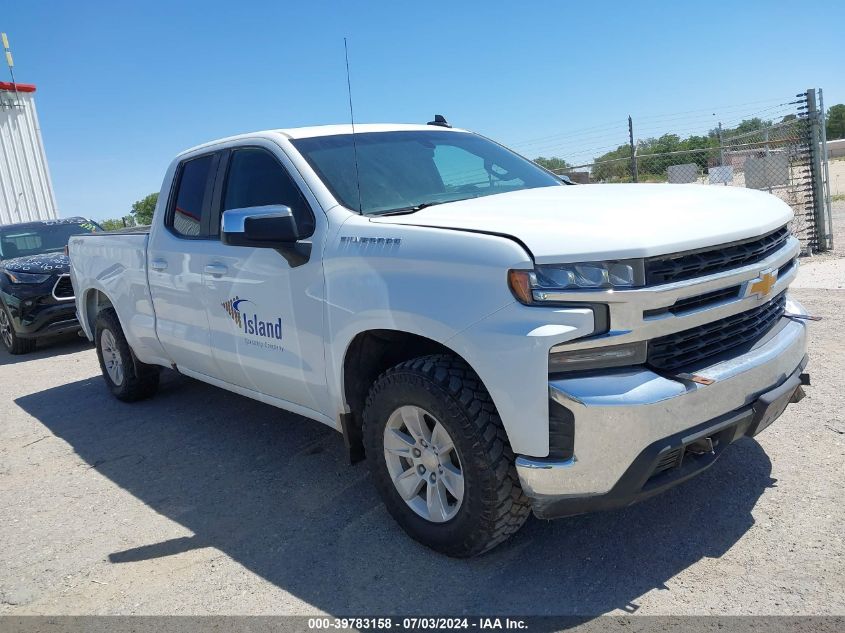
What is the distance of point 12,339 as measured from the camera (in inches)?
360

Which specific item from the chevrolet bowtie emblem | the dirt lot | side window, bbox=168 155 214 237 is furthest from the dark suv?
the chevrolet bowtie emblem

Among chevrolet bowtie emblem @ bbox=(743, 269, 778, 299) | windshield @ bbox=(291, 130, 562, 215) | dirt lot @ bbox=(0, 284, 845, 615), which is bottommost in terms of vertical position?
dirt lot @ bbox=(0, 284, 845, 615)

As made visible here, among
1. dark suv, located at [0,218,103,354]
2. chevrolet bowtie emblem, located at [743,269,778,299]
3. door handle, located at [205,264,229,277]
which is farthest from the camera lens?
dark suv, located at [0,218,103,354]

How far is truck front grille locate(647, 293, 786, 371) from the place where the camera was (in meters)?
2.60

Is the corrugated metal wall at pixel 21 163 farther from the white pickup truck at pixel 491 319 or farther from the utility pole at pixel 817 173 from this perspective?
the utility pole at pixel 817 173

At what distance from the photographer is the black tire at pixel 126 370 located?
19.1 ft

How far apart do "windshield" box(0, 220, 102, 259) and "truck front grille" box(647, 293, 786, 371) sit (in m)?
9.66

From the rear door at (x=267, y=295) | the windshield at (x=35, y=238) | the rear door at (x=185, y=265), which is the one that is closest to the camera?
the rear door at (x=267, y=295)

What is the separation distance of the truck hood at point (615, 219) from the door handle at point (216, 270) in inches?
49.9

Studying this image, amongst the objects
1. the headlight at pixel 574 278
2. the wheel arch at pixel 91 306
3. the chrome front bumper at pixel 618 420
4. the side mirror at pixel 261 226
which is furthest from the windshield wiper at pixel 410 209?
the wheel arch at pixel 91 306

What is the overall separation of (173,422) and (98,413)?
0.91 meters

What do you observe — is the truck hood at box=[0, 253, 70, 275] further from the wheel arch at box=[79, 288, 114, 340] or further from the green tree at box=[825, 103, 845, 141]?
the green tree at box=[825, 103, 845, 141]

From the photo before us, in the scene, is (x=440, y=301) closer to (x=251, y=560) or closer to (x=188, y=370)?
(x=251, y=560)

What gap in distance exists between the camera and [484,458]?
8.92ft
